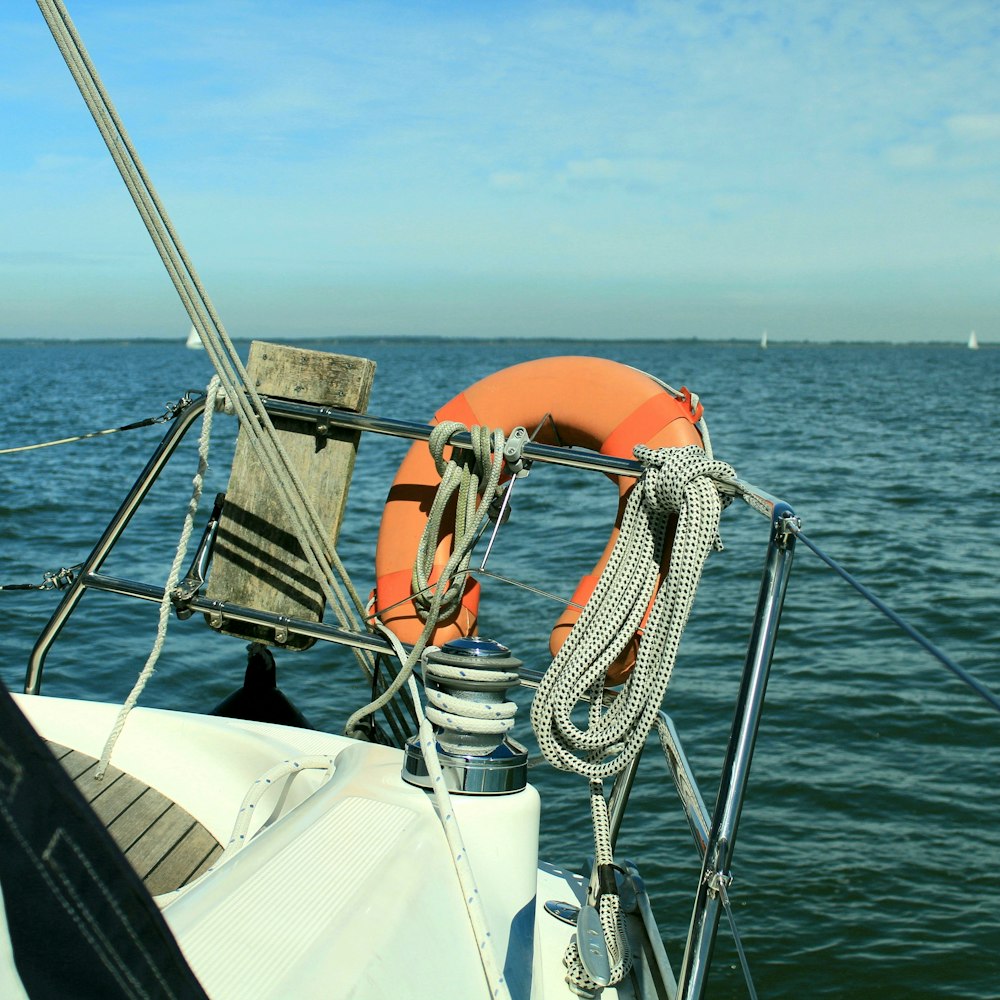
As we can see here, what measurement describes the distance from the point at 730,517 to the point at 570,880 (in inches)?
310

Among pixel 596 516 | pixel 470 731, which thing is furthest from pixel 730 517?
pixel 470 731

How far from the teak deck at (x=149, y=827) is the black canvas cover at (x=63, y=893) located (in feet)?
4.23

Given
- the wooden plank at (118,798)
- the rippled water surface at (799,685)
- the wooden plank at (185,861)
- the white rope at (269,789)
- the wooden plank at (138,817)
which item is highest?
the white rope at (269,789)

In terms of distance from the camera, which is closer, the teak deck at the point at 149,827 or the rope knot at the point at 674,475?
the rope knot at the point at 674,475

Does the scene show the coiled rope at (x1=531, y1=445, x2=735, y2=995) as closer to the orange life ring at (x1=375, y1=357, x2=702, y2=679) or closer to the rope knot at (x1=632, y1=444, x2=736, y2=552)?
the rope knot at (x1=632, y1=444, x2=736, y2=552)

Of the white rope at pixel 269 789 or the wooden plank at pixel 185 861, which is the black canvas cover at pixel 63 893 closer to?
the white rope at pixel 269 789

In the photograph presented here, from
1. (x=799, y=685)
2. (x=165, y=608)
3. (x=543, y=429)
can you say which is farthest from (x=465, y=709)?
(x=799, y=685)

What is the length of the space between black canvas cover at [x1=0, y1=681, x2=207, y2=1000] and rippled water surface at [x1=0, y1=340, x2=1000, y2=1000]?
117 inches

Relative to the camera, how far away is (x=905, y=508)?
10.2 metres

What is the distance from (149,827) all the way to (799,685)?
3.98 m

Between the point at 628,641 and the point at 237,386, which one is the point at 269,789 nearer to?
the point at 628,641

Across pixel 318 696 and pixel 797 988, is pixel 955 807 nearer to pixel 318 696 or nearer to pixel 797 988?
pixel 797 988

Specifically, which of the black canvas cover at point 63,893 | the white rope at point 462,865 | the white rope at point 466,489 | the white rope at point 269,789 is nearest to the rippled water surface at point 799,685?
the white rope at point 466,489

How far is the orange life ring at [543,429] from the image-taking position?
275 centimetres
